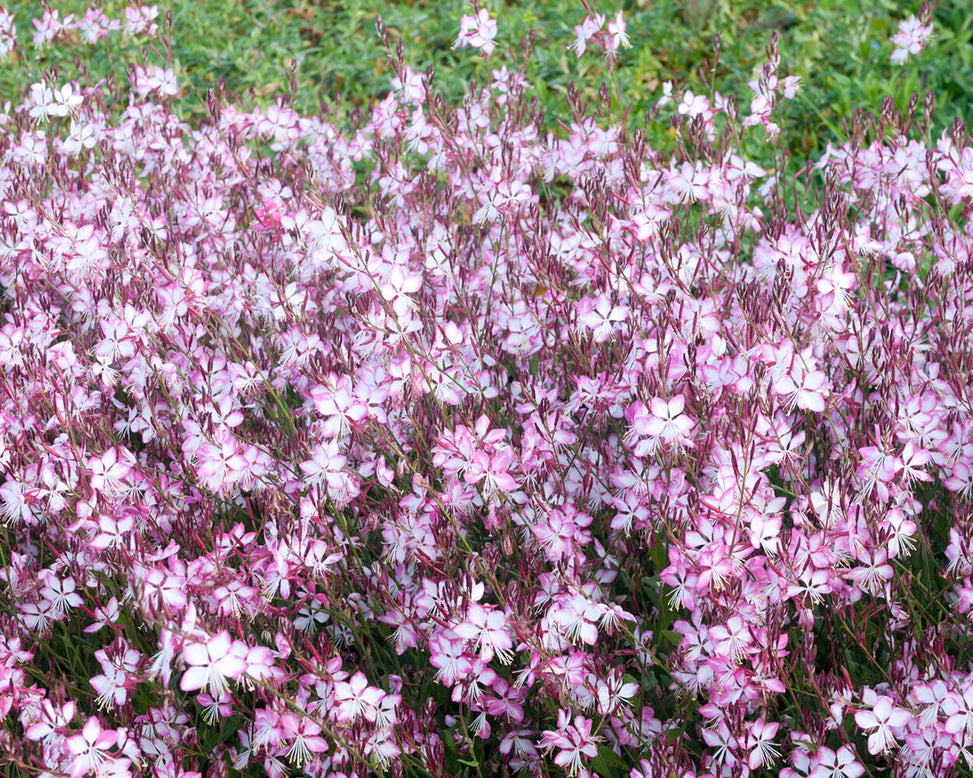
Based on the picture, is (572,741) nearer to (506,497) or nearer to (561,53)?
(506,497)

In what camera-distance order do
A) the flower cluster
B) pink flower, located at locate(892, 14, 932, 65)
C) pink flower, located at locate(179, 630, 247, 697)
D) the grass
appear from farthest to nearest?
the grass
pink flower, located at locate(892, 14, 932, 65)
the flower cluster
pink flower, located at locate(179, 630, 247, 697)

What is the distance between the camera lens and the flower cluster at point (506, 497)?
192 cm

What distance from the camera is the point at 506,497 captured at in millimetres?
2131

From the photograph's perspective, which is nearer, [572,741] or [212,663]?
[212,663]

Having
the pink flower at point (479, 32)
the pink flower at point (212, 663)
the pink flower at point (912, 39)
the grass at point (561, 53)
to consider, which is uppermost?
the pink flower at point (912, 39)

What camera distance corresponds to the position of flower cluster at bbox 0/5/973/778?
6.29 feet

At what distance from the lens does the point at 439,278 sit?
10.2 ft

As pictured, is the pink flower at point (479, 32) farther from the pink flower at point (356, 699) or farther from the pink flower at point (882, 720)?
the pink flower at point (882, 720)

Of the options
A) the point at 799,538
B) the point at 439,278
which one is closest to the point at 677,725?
the point at 799,538

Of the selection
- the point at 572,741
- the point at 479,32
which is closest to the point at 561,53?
the point at 479,32

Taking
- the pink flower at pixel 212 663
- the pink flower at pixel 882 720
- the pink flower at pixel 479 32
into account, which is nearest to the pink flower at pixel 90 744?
the pink flower at pixel 212 663

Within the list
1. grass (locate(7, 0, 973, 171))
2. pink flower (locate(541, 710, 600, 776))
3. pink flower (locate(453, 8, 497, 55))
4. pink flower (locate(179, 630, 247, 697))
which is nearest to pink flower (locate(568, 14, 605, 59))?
pink flower (locate(453, 8, 497, 55))

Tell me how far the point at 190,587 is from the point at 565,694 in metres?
0.74

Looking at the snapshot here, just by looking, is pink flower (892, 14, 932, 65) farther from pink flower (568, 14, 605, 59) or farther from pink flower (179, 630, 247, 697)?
pink flower (179, 630, 247, 697)
